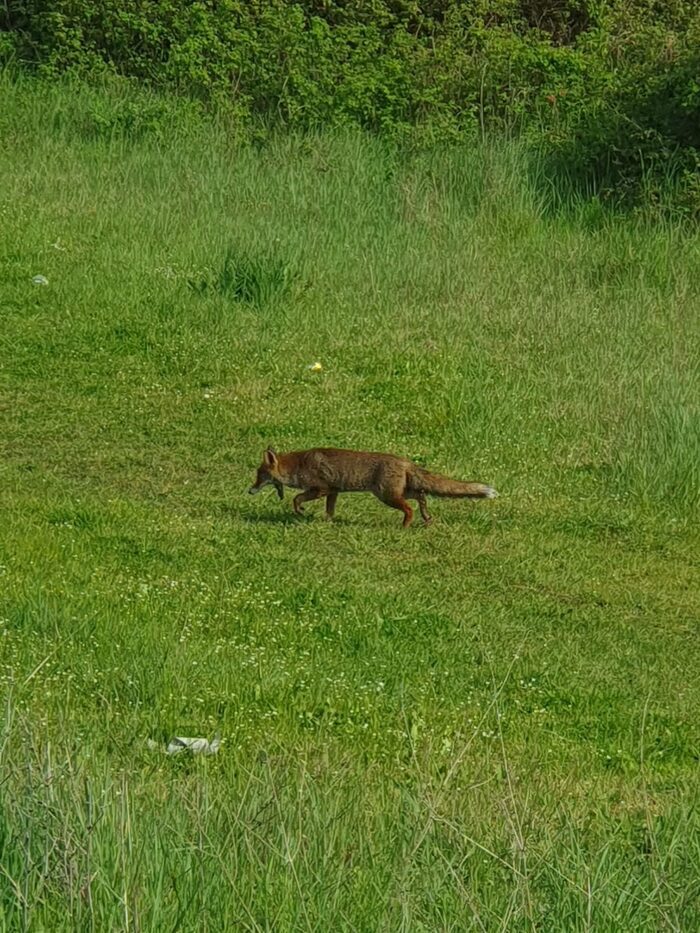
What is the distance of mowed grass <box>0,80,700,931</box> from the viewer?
408 centimetres

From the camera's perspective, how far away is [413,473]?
9.56 metres


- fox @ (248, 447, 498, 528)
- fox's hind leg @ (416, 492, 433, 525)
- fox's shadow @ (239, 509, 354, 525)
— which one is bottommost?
fox's shadow @ (239, 509, 354, 525)

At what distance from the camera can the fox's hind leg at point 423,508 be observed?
31.8 ft

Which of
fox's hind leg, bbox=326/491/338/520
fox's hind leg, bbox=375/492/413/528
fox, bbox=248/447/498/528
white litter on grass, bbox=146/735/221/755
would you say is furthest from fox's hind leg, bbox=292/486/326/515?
white litter on grass, bbox=146/735/221/755

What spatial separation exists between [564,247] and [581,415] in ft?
11.9

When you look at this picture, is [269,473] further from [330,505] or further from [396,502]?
[396,502]

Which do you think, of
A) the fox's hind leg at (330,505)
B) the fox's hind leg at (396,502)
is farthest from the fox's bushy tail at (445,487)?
the fox's hind leg at (330,505)

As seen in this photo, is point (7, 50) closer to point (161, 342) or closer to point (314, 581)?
point (161, 342)

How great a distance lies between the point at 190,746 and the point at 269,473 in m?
3.92

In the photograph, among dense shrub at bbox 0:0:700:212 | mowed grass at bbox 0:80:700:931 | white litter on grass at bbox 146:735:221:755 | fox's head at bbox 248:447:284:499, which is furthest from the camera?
dense shrub at bbox 0:0:700:212

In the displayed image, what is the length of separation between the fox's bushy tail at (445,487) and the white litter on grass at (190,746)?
362 centimetres

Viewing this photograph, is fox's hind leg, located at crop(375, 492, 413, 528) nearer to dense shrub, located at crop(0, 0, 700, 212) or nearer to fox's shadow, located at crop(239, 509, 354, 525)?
fox's shadow, located at crop(239, 509, 354, 525)

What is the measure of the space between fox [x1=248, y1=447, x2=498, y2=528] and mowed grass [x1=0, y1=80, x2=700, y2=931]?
0.21 meters

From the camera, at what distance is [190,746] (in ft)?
19.9
